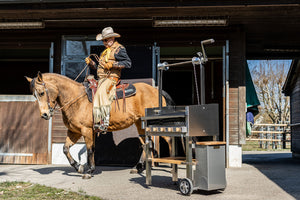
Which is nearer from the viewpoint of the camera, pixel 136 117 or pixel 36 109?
pixel 136 117

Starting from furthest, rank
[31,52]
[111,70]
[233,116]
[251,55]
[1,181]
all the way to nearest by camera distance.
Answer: [31,52] < [251,55] < [233,116] < [111,70] < [1,181]

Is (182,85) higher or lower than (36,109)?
higher

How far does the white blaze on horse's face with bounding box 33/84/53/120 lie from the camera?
20.4 feet

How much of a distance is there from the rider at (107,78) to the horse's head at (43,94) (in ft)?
2.53

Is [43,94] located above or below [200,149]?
above

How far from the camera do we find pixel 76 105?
668 centimetres

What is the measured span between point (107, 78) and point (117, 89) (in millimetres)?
328

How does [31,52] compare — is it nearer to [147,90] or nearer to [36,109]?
[36,109]

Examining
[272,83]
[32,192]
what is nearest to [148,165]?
[32,192]

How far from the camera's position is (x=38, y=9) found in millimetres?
7691

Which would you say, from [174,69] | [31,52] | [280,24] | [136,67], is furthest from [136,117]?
[31,52]

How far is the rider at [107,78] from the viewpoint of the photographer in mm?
6570

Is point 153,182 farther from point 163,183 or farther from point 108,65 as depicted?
point 108,65

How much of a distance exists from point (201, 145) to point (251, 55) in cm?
762
